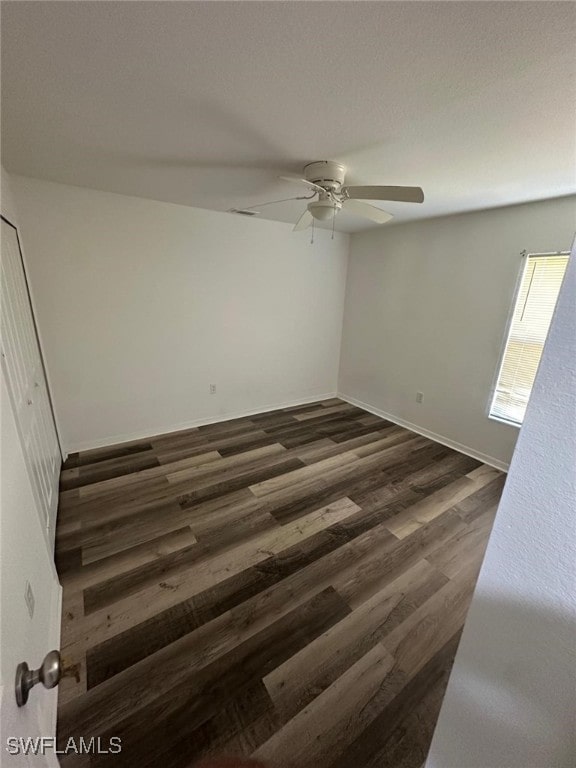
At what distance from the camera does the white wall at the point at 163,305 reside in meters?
2.57

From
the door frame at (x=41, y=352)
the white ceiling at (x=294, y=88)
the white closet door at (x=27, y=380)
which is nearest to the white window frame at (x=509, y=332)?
the white ceiling at (x=294, y=88)

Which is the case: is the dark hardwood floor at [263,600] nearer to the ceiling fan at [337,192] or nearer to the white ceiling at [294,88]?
the ceiling fan at [337,192]

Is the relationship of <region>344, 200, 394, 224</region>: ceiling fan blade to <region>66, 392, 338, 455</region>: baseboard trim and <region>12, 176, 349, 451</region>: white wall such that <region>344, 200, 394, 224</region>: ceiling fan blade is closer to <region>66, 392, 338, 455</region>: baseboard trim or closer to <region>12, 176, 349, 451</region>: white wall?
<region>12, 176, 349, 451</region>: white wall

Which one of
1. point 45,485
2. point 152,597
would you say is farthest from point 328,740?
point 45,485

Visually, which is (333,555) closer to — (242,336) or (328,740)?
(328,740)

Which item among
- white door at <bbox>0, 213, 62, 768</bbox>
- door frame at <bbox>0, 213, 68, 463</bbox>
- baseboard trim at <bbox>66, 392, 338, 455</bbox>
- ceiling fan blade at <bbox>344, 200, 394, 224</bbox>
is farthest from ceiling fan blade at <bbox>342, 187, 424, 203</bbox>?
baseboard trim at <bbox>66, 392, 338, 455</bbox>

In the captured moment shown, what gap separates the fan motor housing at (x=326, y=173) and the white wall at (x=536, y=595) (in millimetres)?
1709

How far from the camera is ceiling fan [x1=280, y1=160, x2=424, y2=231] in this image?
65.1 inches

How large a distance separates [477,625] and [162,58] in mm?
1884

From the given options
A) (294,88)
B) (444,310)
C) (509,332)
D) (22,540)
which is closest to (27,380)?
(22,540)

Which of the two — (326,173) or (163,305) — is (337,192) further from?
(163,305)

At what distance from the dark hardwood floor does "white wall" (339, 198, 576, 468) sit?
2.13ft

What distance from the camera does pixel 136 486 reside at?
252 cm

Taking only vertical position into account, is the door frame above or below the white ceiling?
below
